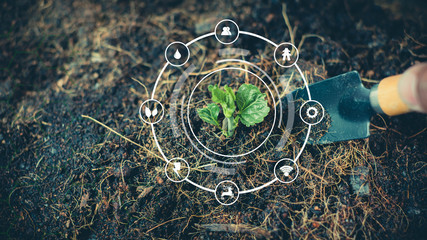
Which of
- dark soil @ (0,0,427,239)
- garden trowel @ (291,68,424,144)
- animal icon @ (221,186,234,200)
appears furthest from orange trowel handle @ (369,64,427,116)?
animal icon @ (221,186,234,200)

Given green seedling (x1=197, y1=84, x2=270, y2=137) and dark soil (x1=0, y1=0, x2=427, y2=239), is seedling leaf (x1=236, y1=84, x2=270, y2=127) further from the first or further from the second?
dark soil (x1=0, y1=0, x2=427, y2=239)

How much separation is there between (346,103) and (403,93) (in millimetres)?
284

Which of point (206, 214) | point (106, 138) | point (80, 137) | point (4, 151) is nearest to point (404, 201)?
point (206, 214)

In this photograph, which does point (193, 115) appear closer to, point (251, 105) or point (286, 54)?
point (251, 105)

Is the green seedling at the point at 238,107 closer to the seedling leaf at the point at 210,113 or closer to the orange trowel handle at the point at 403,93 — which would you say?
the seedling leaf at the point at 210,113

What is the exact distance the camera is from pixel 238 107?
1382 millimetres

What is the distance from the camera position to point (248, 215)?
134 cm

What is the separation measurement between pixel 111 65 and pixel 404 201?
6.14 feet

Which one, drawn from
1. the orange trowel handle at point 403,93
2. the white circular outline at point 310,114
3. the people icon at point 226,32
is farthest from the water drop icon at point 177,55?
the orange trowel handle at point 403,93

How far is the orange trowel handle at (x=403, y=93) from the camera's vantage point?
1084 mm

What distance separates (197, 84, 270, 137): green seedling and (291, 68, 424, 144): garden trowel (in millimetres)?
291

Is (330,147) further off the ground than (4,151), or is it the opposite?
(4,151)

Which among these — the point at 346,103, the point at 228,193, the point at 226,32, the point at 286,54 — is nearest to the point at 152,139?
the point at 228,193

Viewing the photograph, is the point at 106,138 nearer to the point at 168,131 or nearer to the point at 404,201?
the point at 168,131
